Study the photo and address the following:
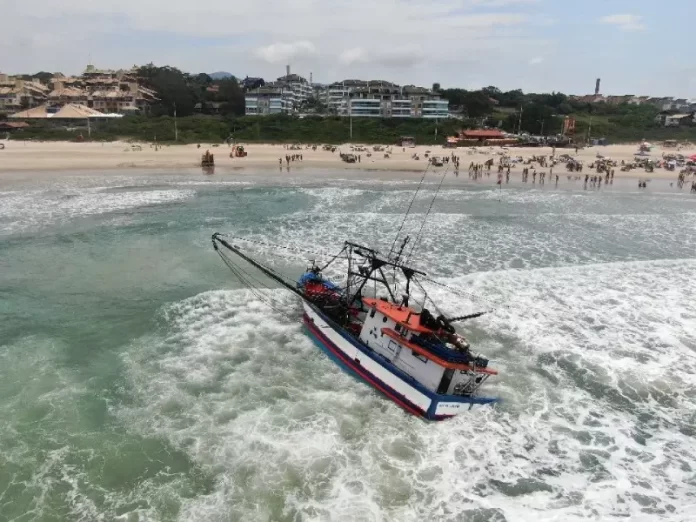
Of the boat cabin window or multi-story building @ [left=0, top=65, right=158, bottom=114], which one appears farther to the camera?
multi-story building @ [left=0, top=65, right=158, bottom=114]

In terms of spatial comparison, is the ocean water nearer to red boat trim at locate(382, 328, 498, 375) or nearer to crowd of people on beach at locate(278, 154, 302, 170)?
red boat trim at locate(382, 328, 498, 375)

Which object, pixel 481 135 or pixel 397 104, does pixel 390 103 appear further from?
pixel 481 135

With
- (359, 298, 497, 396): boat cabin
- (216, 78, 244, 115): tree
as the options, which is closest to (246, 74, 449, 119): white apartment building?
(216, 78, 244, 115): tree

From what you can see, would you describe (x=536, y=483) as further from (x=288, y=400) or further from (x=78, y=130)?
(x=78, y=130)

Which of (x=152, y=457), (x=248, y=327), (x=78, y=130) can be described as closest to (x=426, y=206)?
(x=248, y=327)

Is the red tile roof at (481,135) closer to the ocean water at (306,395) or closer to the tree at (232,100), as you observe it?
the tree at (232,100)

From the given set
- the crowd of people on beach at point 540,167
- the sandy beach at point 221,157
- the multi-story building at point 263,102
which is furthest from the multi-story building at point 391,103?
the crowd of people on beach at point 540,167

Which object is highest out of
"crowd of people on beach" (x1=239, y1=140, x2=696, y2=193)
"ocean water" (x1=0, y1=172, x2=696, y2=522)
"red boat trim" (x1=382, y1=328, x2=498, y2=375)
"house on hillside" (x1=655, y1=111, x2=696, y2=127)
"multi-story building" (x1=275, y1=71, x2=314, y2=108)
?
"multi-story building" (x1=275, y1=71, x2=314, y2=108)
